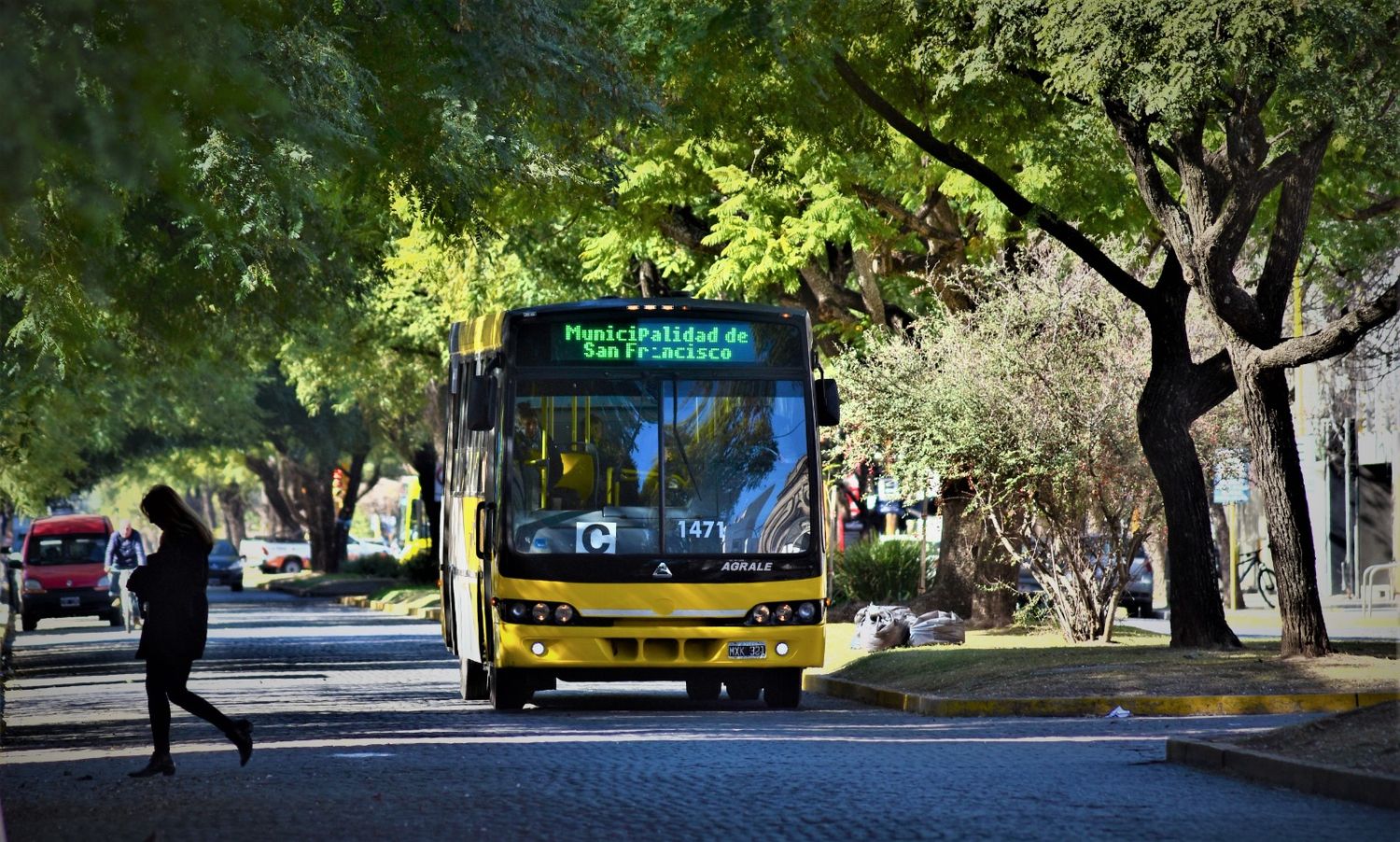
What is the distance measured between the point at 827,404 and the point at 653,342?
1532 mm

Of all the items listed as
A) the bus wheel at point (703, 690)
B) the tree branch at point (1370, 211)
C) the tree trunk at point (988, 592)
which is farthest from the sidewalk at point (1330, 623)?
the bus wheel at point (703, 690)

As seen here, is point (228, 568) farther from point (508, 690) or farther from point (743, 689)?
point (508, 690)

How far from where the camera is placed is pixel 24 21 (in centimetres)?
739

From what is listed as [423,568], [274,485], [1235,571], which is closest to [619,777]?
[1235,571]

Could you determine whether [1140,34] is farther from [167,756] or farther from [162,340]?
[162,340]

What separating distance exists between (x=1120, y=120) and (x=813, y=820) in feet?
34.3

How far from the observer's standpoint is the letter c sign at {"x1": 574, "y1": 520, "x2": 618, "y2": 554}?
17.6 metres

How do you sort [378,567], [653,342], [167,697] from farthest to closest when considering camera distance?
[378,567] < [653,342] < [167,697]

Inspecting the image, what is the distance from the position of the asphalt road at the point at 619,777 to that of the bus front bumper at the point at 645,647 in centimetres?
47

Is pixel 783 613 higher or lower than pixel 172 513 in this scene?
lower

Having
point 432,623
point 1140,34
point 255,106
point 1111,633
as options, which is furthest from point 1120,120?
point 432,623

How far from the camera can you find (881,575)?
33.4 m

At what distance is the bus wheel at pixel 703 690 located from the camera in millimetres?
20266

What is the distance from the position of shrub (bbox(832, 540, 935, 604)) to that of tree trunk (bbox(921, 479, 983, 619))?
389cm
